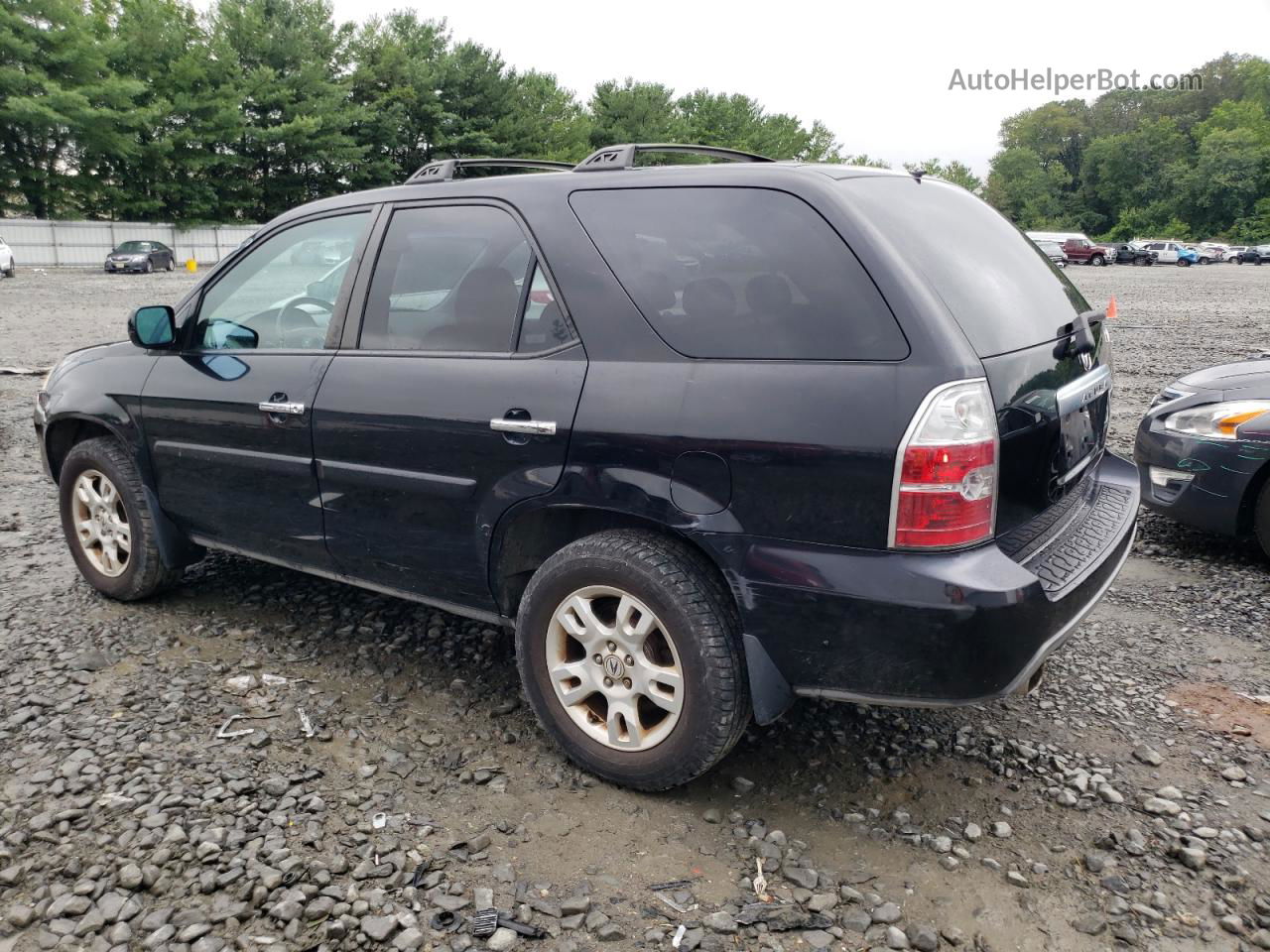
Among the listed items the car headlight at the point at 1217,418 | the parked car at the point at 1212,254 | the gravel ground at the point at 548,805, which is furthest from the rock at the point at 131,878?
the parked car at the point at 1212,254

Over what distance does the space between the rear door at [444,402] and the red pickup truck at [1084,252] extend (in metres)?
57.2

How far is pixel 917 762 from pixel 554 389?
163 cm

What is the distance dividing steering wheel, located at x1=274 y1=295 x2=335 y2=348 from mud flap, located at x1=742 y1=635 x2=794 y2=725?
200cm

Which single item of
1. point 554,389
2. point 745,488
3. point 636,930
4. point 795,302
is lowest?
point 636,930

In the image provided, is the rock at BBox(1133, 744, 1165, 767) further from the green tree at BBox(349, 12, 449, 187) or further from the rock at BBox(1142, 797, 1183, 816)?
the green tree at BBox(349, 12, 449, 187)

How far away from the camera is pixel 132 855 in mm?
2686

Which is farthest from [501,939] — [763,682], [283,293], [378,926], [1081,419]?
[283,293]

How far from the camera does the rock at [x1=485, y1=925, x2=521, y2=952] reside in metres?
2.39

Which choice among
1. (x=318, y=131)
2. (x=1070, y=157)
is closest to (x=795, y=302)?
(x=318, y=131)

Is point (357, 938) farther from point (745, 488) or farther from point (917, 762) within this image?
point (917, 762)

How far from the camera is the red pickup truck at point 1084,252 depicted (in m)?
54.8

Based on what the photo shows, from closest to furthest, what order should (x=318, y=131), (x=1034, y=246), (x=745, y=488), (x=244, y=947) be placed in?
(x=244, y=947) < (x=745, y=488) < (x=1034, y=246) < (x=318, y=131)

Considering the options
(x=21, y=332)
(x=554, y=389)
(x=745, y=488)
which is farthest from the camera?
(x=21, y=332)

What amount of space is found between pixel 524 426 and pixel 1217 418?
3.68 metres
